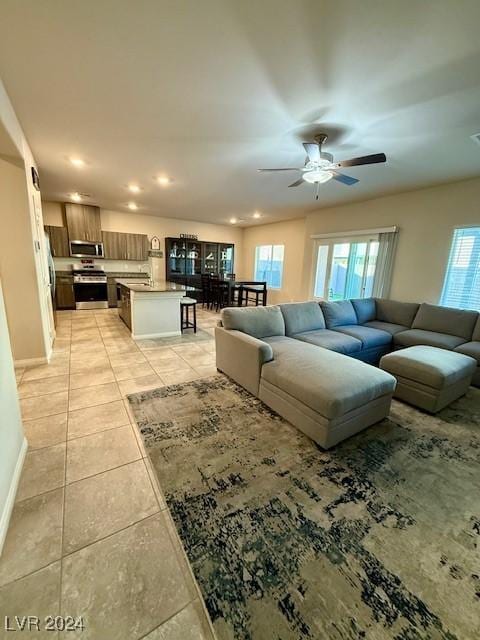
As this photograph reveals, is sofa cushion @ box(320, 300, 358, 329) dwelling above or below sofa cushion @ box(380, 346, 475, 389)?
above

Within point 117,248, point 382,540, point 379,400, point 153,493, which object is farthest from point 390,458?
point 117,248

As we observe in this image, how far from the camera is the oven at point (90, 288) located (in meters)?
6.38

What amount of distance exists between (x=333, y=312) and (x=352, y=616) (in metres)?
3.26

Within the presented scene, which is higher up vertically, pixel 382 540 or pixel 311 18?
pixel 311 18

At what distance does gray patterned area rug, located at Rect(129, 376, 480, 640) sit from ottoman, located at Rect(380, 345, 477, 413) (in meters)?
0.26

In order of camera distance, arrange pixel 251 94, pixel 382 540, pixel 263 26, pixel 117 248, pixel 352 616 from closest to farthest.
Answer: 1. pixel 352 616
2. pixel 382 540
3. pixel 263 26
4. pixel 251 94
5. pixel 117 248

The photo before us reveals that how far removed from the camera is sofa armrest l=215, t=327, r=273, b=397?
2480 mm

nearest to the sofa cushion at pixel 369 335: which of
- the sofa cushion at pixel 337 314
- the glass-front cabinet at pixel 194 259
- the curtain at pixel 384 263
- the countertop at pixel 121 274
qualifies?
the sofa cushion at pixel 337 314

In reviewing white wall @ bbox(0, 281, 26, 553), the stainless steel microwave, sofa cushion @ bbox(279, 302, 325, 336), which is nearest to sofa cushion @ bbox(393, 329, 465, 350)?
sofa cushion @ bbox(279, 302, 325, 336)

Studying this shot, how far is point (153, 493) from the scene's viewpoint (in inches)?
59.4

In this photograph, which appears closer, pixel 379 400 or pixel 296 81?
pixel 296 81

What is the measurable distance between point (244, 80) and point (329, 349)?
2577mm

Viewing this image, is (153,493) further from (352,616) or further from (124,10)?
(124,10)

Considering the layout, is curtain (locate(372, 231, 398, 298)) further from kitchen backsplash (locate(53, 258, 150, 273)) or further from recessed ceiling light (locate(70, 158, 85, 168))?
kitchen backsplash (locate(53, 258, 150, 273))
